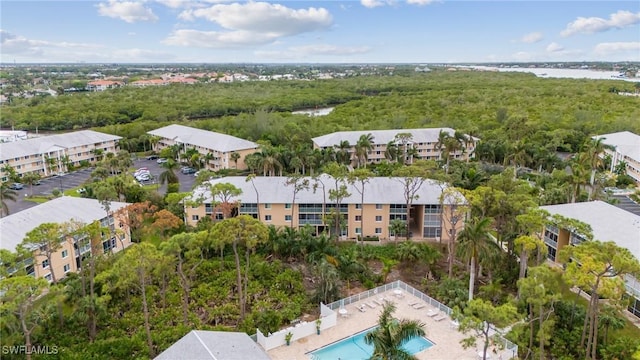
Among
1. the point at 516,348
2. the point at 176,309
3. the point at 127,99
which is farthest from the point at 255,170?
the point at 127,99

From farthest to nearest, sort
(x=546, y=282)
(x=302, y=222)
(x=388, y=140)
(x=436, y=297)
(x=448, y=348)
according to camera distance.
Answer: (x=388, y=140), (x=302, y=222), (x=436, y=297), (x=448, y=348), (x=546, y=282)

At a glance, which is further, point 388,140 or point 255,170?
point 388,140

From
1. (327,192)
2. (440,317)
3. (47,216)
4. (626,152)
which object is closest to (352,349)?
(440,317)

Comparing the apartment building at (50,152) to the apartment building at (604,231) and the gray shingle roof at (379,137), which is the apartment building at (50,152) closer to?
the gray shingle roof at (379,137)

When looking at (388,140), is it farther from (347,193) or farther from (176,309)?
(176,309)

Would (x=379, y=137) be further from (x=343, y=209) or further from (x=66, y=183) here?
(x=66, y=183)
